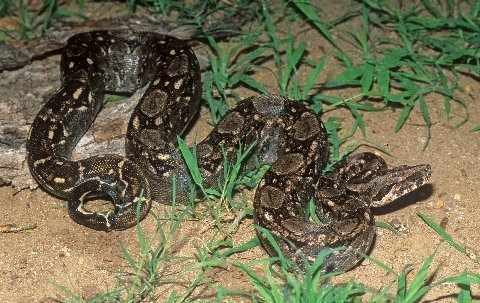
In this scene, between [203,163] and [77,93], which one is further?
[77,93]

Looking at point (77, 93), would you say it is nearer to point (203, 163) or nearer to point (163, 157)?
point (163, 157)

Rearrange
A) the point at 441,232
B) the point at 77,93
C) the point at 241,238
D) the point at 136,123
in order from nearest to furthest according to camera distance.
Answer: the point at 441,232 < the point at 241,238 < the point at 136,123 < the point at 77,93

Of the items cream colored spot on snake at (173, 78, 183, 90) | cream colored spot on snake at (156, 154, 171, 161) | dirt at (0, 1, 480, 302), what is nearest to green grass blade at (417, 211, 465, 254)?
dirt at (0, 1, 480, 302)

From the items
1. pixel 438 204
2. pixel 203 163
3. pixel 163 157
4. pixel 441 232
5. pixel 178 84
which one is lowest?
pixel 163 157

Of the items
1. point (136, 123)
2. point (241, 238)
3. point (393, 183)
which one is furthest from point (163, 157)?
point (393, 183)

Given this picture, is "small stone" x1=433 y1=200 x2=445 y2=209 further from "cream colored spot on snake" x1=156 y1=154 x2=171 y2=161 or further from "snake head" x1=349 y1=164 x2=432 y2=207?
"cream colored spot on snake" x1=156 y1=154 x2=171 y2=161

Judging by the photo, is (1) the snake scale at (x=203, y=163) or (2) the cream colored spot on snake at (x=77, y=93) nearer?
(1) the snake scale at (x=203, y=163)

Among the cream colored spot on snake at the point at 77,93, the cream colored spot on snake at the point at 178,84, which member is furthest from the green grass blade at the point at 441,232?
the cream colored spot on snake at the point at 77,93

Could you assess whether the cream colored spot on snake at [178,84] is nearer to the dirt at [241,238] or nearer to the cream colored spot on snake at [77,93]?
the dirt at [241,238]
